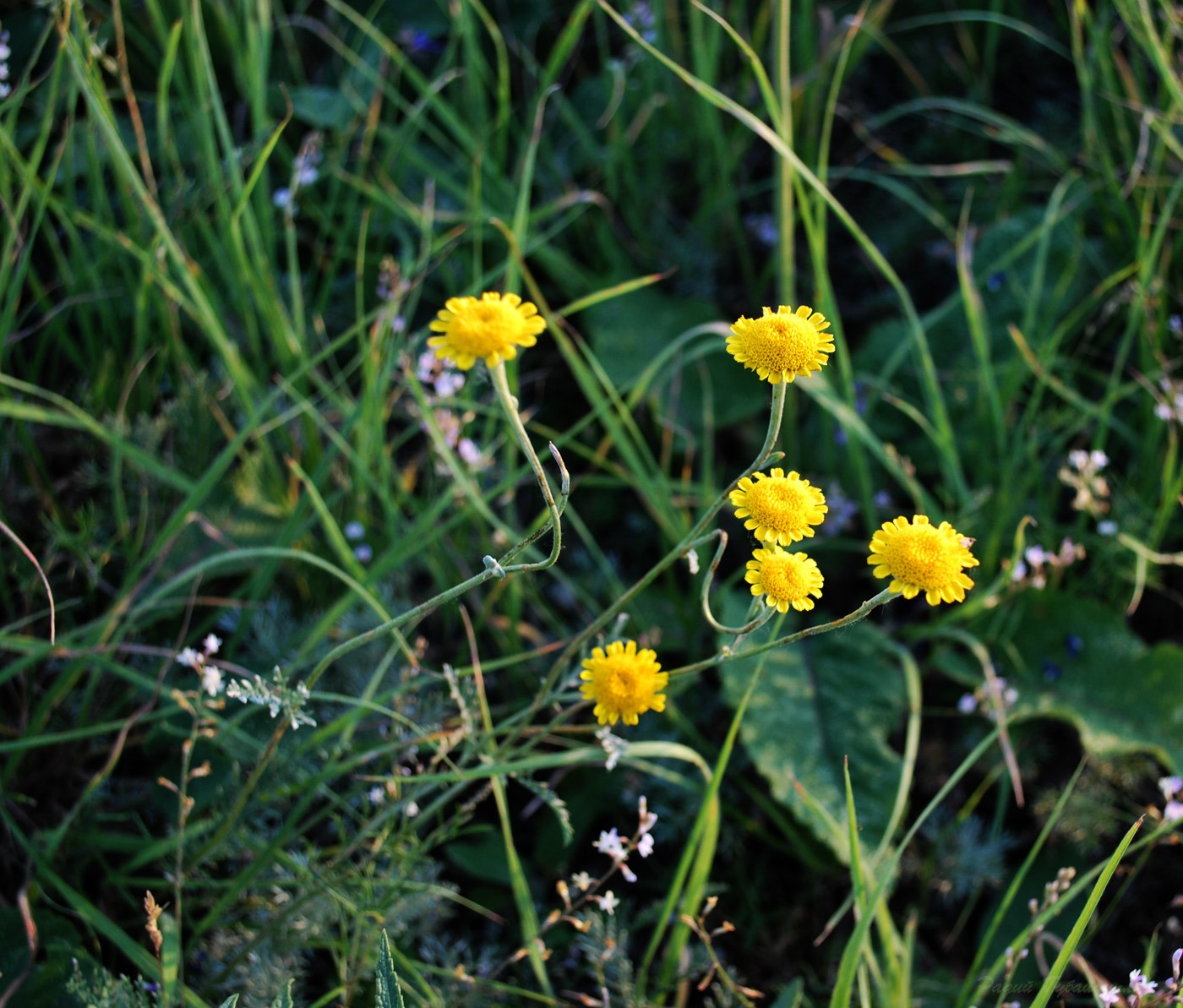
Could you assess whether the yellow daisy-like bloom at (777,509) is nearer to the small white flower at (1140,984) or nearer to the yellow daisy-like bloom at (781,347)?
the yellow daisy-like bloom at (781,347)

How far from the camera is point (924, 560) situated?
0.91m

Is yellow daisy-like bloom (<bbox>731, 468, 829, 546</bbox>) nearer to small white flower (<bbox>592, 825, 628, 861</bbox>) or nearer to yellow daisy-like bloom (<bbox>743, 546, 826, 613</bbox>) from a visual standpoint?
yellow daisy-like bloom (<bbox>743, 546, 826, 613</bbox>)

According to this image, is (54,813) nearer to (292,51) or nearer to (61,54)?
(61,54)

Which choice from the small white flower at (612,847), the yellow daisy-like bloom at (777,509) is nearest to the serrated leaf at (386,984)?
the small white flower at (612,847)

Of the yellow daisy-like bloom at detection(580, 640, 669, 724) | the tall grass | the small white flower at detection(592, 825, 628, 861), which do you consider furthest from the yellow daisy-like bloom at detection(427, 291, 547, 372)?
the small white flower at detection(592, 825, 628, 861)

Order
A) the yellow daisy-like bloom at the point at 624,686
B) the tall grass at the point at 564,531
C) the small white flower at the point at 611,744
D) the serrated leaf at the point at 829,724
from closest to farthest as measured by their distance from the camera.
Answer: the yellow daisy-like bloom at the point at 624,686, the small white flower at the point at 611,744, the tall grass at the point at 564,531, the serrated leaf at the point at 829,724

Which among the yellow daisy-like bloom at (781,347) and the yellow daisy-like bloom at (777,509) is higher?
the yellow daisy-like bloom at (781,347)

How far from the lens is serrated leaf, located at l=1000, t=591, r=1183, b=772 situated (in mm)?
1586

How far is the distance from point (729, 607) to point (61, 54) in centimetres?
131

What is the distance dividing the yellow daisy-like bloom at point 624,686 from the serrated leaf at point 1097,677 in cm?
77

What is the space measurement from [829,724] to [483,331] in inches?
39.2

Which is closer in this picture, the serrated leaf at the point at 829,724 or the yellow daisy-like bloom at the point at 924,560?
the yellow daisy-like bloom at the point at 924,560

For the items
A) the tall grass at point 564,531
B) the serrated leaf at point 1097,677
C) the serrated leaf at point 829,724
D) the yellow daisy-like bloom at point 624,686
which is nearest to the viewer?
the yellow daisy-like bloom at point 624,686

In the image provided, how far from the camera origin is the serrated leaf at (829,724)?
4.87 ft
